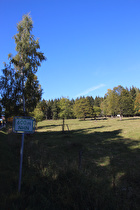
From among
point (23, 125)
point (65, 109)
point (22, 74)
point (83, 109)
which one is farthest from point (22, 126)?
point (83, 109)

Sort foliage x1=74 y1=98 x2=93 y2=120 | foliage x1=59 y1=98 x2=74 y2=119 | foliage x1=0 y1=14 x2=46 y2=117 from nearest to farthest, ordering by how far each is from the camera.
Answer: foliage x1=0 y1=14 x2=46 y2=117 < foliage x1=59 y1=98 x2=74 y2=119 < foliage x1=74 y1=98 x2=93 y2=120

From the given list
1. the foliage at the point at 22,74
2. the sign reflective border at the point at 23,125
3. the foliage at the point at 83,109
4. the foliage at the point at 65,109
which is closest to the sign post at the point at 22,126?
the sign reflective border at the point at 23,125

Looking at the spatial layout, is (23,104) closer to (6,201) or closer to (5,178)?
(5,178)

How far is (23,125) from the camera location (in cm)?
397

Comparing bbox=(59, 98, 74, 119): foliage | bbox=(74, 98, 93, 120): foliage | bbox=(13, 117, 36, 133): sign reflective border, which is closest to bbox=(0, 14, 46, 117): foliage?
bbox=(13, 117, 36, 133): sign reflective border

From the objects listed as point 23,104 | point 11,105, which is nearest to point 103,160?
point 23,104

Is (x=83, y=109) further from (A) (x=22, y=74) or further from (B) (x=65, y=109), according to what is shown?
(A) (x=22, y=74)

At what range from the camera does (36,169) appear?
19.3 ft

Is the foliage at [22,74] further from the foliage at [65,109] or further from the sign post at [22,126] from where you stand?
the foliage at [65,109]

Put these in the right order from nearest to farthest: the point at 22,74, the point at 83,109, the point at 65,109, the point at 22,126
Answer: the point at 22,126, the point at 22,74, the point at 65,109, the point at 83,109

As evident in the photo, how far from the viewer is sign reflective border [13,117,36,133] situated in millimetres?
3904

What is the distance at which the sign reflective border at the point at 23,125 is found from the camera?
12.8 feet

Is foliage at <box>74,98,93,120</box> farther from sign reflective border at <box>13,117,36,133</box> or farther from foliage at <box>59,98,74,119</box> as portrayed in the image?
sign reflective border at <box>13,117,36,133</box>

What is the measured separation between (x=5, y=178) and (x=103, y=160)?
657 centimetres
